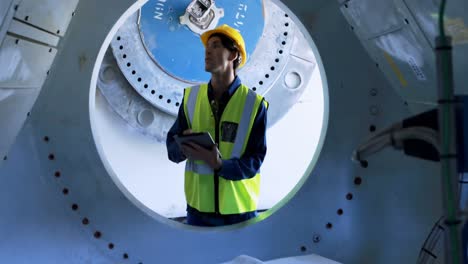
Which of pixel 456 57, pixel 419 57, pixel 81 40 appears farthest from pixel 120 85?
pixel 456 57

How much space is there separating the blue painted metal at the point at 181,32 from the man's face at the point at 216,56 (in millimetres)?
1061

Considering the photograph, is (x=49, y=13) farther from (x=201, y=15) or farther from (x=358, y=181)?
(x=201, y=15)

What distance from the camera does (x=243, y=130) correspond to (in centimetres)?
254

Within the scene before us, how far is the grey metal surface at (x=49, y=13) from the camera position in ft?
Answer: 5.56

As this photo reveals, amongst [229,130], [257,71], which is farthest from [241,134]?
[257,71]

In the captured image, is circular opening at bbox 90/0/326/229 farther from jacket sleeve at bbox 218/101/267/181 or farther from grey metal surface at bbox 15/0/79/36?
grey metal surface at bbox 15/0/79/36

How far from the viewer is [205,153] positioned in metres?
2.37

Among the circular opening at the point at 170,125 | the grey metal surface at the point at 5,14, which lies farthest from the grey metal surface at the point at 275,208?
the circular opening at the point at 170,125

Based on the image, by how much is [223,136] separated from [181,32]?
1.31 m

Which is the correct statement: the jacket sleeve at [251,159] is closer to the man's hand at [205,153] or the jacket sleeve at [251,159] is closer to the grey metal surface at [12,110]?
the man's hand at [205,153]

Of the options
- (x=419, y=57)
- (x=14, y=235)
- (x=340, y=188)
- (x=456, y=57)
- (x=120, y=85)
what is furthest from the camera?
(x=120, y=85)

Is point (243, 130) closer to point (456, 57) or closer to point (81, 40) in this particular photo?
point (81, 40)

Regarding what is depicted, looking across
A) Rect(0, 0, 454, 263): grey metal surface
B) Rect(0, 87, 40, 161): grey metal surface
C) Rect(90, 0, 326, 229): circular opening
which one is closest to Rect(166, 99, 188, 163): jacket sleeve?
Rect(0, 0, 454, 263): grey metal surface

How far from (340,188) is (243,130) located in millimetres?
484
